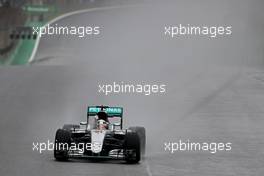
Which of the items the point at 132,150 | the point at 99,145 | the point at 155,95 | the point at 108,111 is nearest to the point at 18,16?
the point at 155,95

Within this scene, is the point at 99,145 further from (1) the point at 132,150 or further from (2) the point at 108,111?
(2) the point at 108,111

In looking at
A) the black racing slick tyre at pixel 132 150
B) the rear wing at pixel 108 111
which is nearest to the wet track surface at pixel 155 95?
the black racing slick tyre at pixel 132 150

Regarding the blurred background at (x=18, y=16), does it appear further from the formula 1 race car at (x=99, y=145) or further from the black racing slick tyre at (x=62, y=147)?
the black racing slick tyre at (x=62, y=147)

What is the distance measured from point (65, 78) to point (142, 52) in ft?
35.5

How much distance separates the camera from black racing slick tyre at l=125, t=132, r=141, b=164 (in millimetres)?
22078

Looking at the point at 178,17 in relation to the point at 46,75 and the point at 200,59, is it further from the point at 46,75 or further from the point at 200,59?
the point at 46,75

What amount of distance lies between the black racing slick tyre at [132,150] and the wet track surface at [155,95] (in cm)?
21

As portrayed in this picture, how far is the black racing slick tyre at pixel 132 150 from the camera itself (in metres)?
22.1

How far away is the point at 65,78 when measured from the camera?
44.8 m

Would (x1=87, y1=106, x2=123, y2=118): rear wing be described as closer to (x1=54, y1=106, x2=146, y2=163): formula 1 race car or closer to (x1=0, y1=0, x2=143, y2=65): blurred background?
(x1=54, y1=106, x2=146, y2=163): formula 1 race car

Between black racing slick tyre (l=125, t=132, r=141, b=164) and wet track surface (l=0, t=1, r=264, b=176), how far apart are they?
0.70 ft

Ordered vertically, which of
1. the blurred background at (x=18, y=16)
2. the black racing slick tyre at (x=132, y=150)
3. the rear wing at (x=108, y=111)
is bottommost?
the black racing slick tyre at (x=132, y=150)

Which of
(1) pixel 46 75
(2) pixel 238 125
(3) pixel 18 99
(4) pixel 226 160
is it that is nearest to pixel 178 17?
(1) pixel 46 75

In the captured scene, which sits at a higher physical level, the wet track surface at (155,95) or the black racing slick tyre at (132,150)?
the wet track surface at (155,95)
